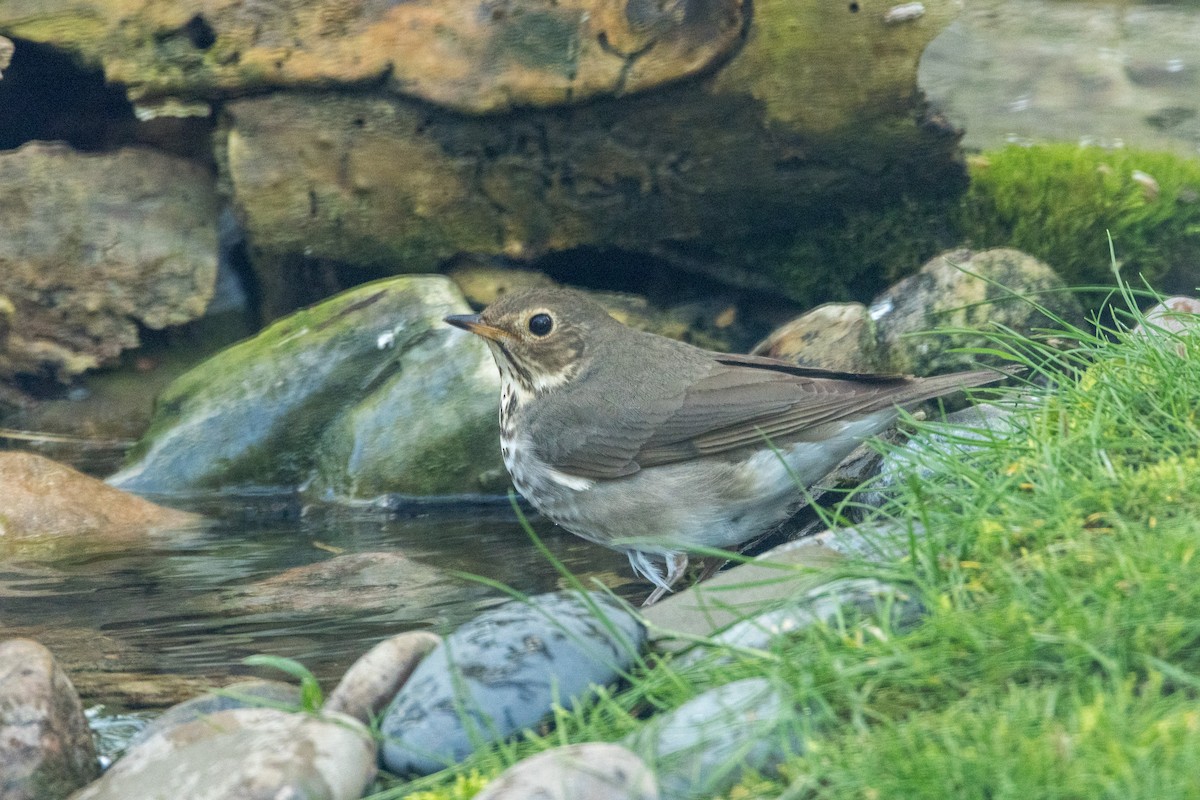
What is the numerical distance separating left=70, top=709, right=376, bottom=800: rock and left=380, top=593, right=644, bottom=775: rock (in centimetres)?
14

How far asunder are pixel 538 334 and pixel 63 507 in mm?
2755

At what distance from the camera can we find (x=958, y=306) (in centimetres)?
652

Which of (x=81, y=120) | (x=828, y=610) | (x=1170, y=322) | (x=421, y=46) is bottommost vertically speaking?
(x=1170, y=322)

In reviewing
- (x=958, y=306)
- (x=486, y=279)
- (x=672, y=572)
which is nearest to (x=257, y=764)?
(x=672, y=572)

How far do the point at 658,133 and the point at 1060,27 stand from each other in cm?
317

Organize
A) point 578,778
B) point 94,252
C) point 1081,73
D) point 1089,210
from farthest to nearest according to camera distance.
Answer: point 1081,73 < point 94,252 < point 1089,210 < point 578,778

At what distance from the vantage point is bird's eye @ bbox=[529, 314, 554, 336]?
19.0ft

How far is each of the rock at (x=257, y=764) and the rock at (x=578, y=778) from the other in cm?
49

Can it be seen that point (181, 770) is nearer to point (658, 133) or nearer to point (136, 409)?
point (658, 133)

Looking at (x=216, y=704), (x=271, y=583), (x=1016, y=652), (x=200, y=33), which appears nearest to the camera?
(x=1016, y=652)

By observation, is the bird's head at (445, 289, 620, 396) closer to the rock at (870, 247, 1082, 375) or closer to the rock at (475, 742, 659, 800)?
the rock at (870, 247, 1082, 375)

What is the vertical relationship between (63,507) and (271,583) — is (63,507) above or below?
above

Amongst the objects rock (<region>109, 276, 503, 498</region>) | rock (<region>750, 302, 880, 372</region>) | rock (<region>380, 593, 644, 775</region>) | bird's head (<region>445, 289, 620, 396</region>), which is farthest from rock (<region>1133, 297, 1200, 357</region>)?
rock (<region>109, 276, 503, 498</region>)

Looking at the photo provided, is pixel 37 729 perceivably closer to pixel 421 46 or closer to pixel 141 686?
pixel 141 686
